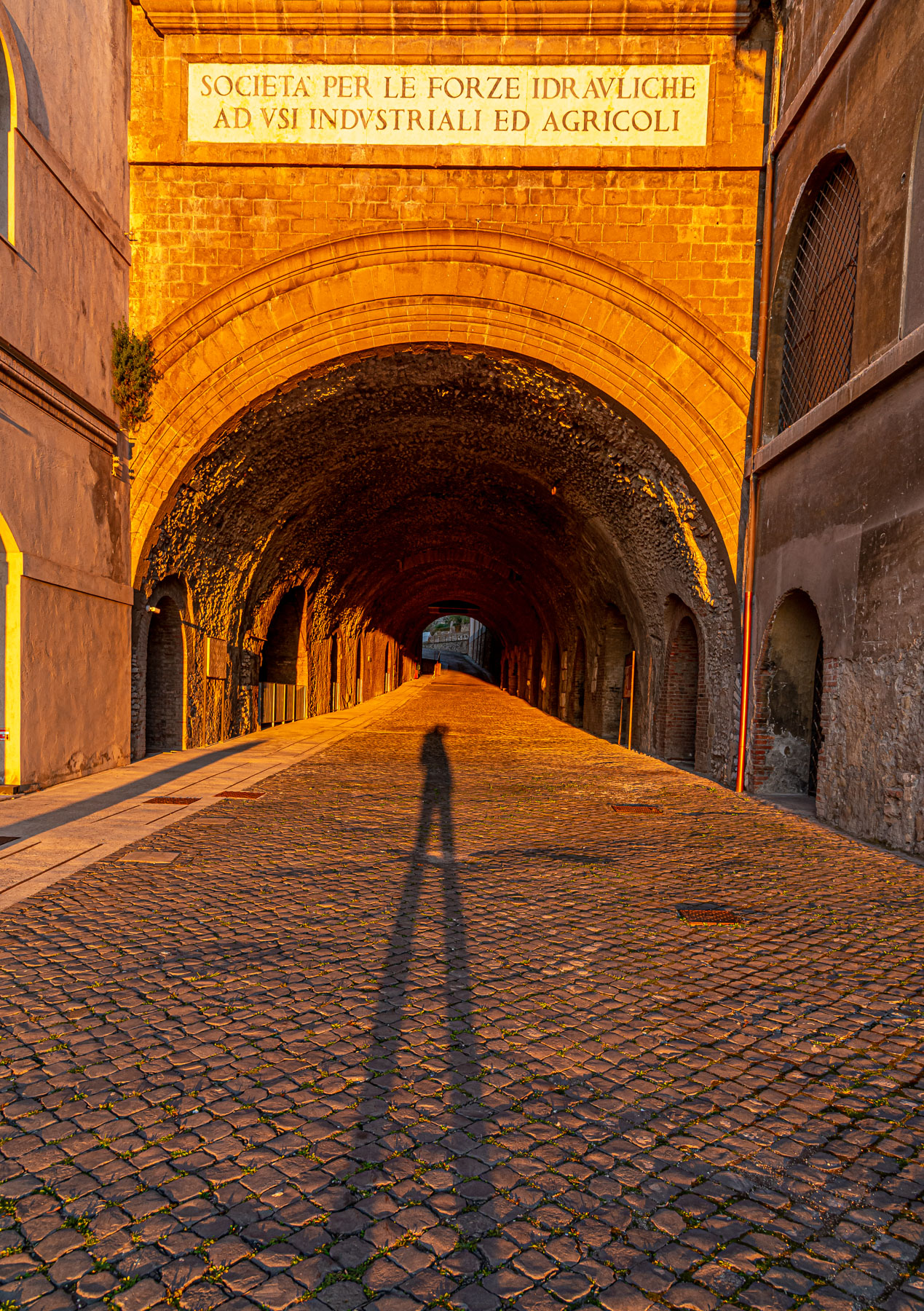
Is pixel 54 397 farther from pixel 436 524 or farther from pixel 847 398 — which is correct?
pixel 436 524

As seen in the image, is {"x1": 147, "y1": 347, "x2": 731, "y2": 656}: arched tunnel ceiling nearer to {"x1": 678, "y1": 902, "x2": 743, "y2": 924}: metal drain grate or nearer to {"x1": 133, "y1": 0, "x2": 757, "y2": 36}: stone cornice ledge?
{"x1": 133, "y1": 0, "x2": 757, "y2": 36}: stone cornice ledge

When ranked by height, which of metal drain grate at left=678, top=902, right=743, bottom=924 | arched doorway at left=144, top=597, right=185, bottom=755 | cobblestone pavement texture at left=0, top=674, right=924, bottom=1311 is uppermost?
arched doorway at left=144, top=597, right=185, bottom=755

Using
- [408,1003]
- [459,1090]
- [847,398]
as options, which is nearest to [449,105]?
[847,398]

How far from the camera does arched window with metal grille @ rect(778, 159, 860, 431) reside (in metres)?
8.38

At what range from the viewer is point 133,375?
10266mm

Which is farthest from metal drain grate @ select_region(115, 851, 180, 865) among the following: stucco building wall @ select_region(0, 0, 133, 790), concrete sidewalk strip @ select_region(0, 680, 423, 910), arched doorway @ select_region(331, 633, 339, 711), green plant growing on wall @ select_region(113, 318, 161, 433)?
arched doorway @ select_region(331, 633, 339, 711)

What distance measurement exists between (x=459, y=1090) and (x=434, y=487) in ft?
54.9

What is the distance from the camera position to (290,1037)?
321 cm

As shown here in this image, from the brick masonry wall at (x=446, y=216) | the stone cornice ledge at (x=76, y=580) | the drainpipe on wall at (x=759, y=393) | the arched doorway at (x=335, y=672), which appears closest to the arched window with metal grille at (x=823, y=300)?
the drainpipe on wall at (x=759, y=393)

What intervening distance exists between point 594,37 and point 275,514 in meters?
8.22

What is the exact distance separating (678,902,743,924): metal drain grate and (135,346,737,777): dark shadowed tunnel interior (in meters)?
5.66

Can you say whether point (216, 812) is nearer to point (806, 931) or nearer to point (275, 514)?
point (806, 931)

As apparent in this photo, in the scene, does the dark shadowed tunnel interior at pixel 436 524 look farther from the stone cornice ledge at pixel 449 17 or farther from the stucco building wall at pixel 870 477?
the stone cornice ledge at pixel 449 17

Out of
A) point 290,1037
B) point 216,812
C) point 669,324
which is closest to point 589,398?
point 669,324
